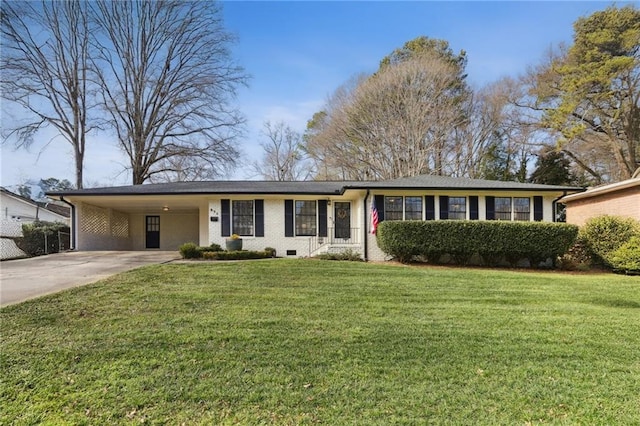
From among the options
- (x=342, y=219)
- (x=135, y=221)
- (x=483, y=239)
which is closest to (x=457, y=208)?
(x=483, y=239)

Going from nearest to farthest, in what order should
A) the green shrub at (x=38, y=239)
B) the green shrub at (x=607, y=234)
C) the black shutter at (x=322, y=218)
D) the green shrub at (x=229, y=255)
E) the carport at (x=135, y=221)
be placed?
1. the green shrub at (x=607, y=234)
2. the green shrub at (x=229, y=255)
3. the black shutter at (x=322, y=218)
4. the green shrub at (x=38, y=239)
5. the carport at (x=135, y=221)

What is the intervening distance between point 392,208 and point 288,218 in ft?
13.0

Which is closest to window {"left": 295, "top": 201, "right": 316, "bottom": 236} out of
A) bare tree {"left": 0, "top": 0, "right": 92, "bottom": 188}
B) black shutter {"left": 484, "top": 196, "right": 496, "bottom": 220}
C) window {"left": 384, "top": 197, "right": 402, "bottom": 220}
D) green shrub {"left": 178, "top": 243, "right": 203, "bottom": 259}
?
window {"left": 384, "top": 197, "right": 402, "bottom": 220}

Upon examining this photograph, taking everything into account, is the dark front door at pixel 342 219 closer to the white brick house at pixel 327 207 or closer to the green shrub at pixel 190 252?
the white brick house at pixel 327 207

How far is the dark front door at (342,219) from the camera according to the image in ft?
45.3

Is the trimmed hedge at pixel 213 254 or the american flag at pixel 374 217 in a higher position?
the american flag at pixel 374 217

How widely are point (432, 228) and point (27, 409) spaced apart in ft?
33.5

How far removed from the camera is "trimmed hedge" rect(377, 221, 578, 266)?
35.6ft

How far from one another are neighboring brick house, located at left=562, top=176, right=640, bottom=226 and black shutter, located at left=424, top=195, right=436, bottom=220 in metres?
5.79

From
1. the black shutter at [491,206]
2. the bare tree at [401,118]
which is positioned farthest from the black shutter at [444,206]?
the bare tree at [401,118]

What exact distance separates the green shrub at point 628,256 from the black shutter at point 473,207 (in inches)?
161

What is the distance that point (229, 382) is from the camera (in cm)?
322

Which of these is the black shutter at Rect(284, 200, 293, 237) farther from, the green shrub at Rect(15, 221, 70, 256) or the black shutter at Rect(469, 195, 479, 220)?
the green shrub at Rect(15, 221, 70, 256)

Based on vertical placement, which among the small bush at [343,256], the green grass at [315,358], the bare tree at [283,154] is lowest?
the green grass at [315,358]
